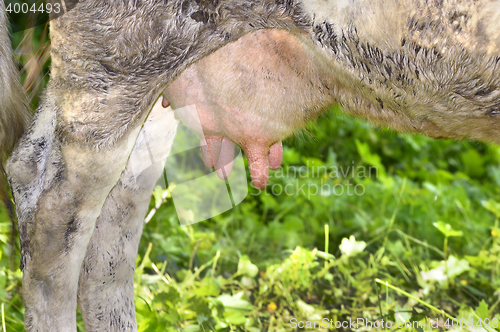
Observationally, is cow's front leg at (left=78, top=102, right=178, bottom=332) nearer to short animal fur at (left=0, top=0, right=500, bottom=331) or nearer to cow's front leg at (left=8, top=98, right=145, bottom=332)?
short animal fur at (left=0, top=0, right=500, bottom=331)

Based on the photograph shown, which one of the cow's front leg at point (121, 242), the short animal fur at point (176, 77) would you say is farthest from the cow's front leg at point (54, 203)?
the cow's front leg at point (121, 242)

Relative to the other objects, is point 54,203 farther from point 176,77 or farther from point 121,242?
point 176,77

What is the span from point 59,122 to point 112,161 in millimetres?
183

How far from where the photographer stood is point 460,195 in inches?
137

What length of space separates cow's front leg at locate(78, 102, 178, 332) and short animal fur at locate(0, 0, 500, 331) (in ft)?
0.04

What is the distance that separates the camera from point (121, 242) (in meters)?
1.76

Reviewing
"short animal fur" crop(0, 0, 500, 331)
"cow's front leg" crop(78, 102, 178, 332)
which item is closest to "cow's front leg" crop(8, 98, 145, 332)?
"short animal fur" crop(0, 0, 500, 331)

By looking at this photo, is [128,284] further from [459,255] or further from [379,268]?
[459,255]

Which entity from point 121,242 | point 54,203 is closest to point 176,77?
point 54,203

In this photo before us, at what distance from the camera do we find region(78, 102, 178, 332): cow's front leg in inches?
66.2

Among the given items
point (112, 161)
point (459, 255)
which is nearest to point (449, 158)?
point (459, 255)

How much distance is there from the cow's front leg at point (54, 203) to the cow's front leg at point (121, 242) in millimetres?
177

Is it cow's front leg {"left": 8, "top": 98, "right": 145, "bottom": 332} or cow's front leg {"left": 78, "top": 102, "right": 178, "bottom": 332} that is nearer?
cow's front leg {"left": 8, "top": 98, "right": 145, "bottom": 332}

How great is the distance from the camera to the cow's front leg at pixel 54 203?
1430 mm
